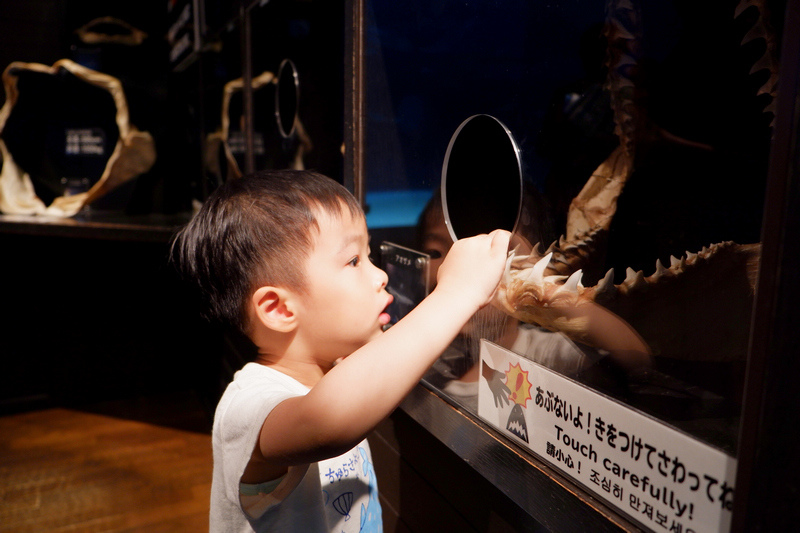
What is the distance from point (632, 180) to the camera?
0.48 metres

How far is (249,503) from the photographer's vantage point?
1.97 ft

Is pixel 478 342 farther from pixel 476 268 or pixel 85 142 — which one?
pixel 85 142

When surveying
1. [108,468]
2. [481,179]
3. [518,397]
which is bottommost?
[108,468]

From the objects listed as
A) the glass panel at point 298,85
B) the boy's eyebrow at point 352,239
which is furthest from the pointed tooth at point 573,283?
the glass panel at point 298,85

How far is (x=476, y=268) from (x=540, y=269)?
74mm

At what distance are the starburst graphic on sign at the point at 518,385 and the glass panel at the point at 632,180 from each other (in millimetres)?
23

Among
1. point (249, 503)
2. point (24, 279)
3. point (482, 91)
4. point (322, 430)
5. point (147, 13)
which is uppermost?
point (147, 13)

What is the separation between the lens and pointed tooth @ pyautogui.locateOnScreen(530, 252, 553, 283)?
0.59 meters

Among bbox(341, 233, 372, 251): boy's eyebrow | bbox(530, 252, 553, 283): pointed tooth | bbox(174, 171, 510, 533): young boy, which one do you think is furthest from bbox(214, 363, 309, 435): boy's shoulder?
bbox(530, 252, 553, 283): pointed tooth

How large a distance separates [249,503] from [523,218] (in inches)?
16.8

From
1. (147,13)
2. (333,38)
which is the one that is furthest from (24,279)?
(333,38)

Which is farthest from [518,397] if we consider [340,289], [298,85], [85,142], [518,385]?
[85,142]

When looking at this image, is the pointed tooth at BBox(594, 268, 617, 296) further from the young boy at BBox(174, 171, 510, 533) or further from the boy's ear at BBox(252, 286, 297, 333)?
the boy's ear at BBox(252, 286, 297, 333)

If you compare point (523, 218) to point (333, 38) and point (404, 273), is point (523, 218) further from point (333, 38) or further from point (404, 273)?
point (333, 38)
